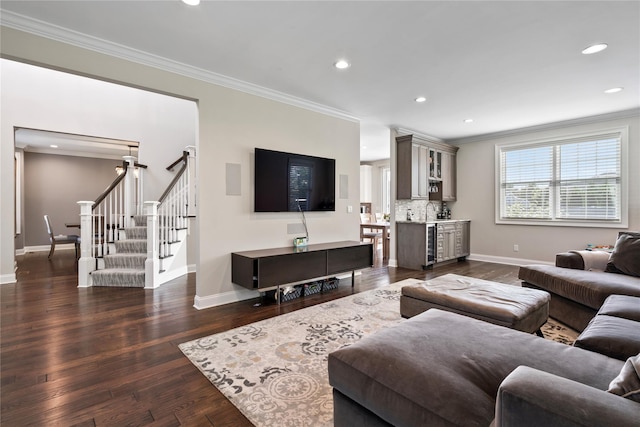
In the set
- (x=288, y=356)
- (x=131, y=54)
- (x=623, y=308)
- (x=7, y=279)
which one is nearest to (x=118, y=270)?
(x=7, y=279)

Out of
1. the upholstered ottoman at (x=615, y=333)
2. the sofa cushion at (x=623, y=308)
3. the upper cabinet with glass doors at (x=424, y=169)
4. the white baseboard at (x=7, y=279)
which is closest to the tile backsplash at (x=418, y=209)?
the upper cabinet with glass doors at (x=424, y=169)

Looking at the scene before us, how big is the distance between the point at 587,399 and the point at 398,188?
5336 millimetres

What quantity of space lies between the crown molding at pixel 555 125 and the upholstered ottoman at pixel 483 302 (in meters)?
4.41

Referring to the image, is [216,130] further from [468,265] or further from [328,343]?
[468,265]

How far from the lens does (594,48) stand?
294 centimetres

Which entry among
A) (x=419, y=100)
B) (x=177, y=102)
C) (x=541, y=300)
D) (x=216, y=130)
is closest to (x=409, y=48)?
(x=419, y=100)

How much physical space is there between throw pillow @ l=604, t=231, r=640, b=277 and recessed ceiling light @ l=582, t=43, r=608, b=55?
1.88 meters

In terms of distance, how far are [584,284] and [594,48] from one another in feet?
7.48

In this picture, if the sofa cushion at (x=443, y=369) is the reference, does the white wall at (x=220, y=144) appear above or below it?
above

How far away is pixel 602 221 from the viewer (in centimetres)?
512

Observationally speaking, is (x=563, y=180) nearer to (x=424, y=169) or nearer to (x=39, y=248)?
(x=424, y=169)

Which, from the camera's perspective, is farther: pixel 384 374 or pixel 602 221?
pixel 602 221

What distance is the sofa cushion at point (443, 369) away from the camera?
42.0 inches

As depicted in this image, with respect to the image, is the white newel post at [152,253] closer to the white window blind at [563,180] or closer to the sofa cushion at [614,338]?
the sofa cushion at [614,338]
